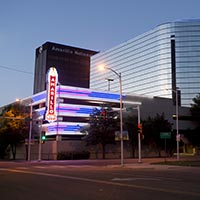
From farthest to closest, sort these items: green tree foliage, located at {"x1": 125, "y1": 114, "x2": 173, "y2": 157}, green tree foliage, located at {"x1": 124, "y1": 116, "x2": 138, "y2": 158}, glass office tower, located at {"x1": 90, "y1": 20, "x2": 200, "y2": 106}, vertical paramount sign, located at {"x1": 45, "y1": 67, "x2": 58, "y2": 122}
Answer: glass office tower, located at {"x1": 90, "y1": 20, "x2": 200, "y2": 106} < green tree foliage, located at {"x1": 125, "y1": 114, "x2": 173, "y2": 157} < green tree foliage, located at {"x1": 124, "y1": 116, "x2": 138, "y2": 158} < vertical paramount sign, located at {"x1": 45, "y1": 67, "x2": 58, "y2": 122}

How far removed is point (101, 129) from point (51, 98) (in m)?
10.7

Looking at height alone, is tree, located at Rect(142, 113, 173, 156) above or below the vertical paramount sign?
below

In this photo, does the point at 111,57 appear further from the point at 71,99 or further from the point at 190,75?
the point at 71,99

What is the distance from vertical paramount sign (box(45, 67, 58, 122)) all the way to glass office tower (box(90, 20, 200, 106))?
71066 mm

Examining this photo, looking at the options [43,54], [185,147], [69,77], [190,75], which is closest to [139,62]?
[190,75]

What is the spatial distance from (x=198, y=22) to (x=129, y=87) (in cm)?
3835

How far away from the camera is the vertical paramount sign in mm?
61100

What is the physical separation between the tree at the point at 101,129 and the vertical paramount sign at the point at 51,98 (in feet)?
22.5

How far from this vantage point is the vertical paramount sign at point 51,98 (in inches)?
2406

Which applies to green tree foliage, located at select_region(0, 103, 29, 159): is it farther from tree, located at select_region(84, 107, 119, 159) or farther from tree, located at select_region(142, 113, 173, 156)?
tree, located at select_region(142, 113, 173, 156)

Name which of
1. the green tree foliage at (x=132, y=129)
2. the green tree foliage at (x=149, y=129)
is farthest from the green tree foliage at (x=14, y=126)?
the green tree foliage at (x=149, y=129)

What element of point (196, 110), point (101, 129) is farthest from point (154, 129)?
point (196, 110)

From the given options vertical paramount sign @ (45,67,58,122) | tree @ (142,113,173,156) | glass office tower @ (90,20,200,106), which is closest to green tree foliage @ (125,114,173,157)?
tree @ (142,113,173,156)

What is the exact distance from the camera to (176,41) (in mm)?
137875
